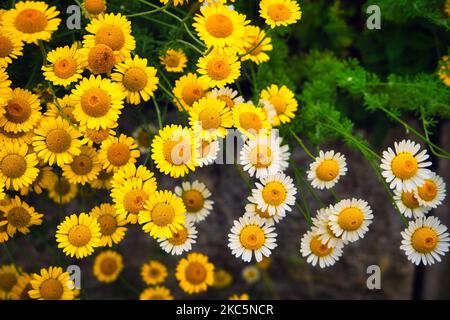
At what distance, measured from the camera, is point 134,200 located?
1197 millimetres

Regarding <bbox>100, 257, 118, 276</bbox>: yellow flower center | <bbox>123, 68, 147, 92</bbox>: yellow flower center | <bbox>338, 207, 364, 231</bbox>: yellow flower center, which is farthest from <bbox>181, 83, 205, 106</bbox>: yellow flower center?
<bbox>100, 257, 118, 276</bbox>: yellow flower center

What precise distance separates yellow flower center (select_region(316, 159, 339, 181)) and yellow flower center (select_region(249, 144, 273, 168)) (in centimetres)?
13

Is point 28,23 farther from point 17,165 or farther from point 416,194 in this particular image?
point 416,194

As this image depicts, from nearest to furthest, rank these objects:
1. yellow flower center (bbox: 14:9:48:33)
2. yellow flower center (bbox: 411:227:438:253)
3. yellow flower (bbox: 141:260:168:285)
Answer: yellow flower center (bbox: 14:9:48:33), yellow flower center (bbox: 411:227:438:253), yellow flower (bbox: 141:260:168:285)

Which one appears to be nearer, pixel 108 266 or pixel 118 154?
pixel 118 154

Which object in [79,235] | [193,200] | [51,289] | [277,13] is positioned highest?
[277,13]

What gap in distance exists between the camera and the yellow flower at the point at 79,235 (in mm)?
1249

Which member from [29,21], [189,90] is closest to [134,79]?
[189,90]

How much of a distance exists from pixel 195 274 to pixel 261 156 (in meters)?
0.47

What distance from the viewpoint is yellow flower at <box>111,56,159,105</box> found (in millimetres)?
1199

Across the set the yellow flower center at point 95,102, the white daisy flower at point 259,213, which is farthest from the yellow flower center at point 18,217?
the white daisy flower at point 259,213

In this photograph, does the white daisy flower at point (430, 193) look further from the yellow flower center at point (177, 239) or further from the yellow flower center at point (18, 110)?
the yellow flower center at point (18, 110)

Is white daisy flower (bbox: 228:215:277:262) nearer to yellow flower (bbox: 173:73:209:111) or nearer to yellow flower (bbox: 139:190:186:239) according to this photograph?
yellow flower (bbox: 139:190:186:239)
